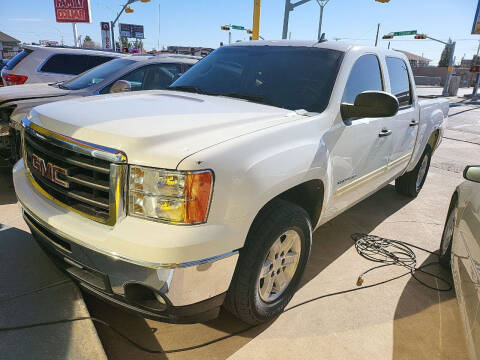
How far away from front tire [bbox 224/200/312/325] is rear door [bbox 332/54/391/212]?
554mm

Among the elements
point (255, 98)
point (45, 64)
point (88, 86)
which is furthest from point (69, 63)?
point (255, 98)

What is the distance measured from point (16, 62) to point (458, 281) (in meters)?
8.16

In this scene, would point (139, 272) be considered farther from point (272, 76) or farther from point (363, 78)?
point (363, 78)

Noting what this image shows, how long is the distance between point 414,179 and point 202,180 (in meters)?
4.32

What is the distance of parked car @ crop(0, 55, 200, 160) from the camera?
4.19 metres

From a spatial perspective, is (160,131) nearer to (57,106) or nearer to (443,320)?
(57,106)

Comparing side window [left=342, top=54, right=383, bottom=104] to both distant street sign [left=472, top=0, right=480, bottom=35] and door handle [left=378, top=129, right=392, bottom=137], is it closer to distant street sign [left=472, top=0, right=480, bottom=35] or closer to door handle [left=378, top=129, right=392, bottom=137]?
door handle [left=378, top=129, right=392, bottom=137]

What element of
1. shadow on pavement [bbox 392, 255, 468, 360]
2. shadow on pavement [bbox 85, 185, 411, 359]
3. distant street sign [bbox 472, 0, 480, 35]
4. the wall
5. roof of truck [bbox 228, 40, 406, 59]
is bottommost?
the wall

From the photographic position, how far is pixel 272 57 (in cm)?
318

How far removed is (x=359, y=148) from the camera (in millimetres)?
2939

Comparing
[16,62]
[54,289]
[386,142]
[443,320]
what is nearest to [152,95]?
[54,289]

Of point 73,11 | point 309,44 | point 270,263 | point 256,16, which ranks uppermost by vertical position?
point 73,11

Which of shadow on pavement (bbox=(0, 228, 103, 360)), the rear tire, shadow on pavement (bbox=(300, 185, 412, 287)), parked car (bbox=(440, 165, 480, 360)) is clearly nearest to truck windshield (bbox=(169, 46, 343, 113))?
parked car (bbox=(440, 165, 480, 360))

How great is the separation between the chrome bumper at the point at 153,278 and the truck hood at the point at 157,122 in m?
0.49
